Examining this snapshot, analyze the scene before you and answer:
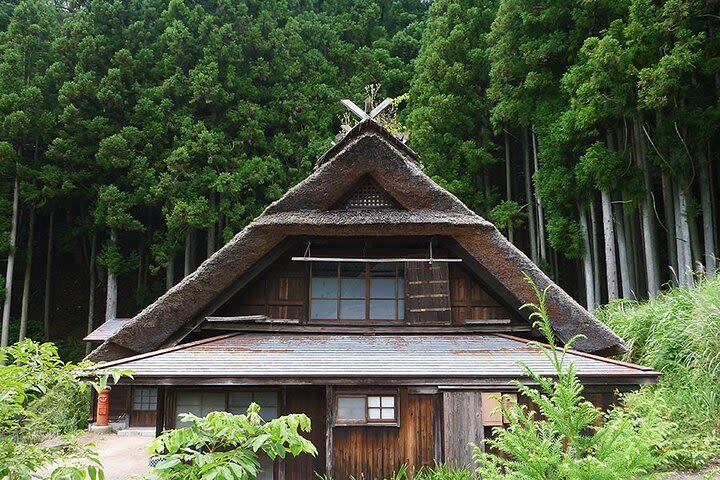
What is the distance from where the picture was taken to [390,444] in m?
6.30

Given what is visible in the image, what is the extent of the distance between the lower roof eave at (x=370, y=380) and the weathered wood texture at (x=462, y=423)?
238 millimetres

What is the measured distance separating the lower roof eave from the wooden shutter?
165 cm

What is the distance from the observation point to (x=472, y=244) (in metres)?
7.32

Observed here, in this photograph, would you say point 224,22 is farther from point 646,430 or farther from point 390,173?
point 646,430

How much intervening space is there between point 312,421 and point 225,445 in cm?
459

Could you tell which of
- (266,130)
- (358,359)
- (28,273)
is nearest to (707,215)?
(358,359)

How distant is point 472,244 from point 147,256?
63.1 feet

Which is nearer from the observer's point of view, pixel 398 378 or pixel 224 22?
pixel 398 378

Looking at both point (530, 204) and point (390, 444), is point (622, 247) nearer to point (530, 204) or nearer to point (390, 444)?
point (530, 204)

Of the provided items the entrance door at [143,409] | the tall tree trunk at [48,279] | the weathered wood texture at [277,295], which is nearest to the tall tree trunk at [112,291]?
the tall tree trunk at [48,279]

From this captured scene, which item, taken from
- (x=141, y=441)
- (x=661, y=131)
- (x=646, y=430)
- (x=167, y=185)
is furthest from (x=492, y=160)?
(x=646, y=430)

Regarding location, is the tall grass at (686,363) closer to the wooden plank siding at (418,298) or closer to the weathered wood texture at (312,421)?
the wooden plank siding at (418,298)

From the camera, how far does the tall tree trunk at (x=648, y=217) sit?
11703mm

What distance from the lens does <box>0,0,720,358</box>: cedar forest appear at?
44.1 feet
